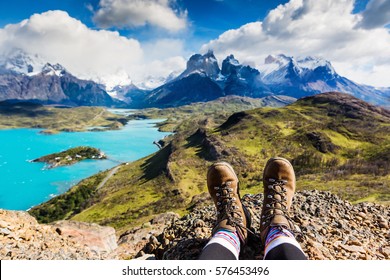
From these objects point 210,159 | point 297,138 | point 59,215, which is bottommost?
point 59,215

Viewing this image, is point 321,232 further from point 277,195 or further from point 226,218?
point 226,218

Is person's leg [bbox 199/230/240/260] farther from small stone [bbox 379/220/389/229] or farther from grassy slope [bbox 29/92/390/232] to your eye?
grassy slope [bbox 29/92/390/232]

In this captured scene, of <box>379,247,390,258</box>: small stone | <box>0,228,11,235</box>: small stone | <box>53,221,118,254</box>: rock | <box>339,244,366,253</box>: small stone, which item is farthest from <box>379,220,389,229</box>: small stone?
<box>0,228,11,235</box>: small stone

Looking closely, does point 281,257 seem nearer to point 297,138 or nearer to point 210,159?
point 210,159

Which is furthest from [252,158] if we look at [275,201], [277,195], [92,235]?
[275,201]

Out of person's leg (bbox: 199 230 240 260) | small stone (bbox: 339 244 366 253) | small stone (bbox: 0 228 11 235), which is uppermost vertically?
person's leg (bbox: 199 230 240 260)

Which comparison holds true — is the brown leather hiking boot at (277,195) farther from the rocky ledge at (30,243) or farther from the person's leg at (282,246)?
the rocky ledge at (30,243)

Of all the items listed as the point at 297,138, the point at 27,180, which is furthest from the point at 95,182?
the point at 297,138
